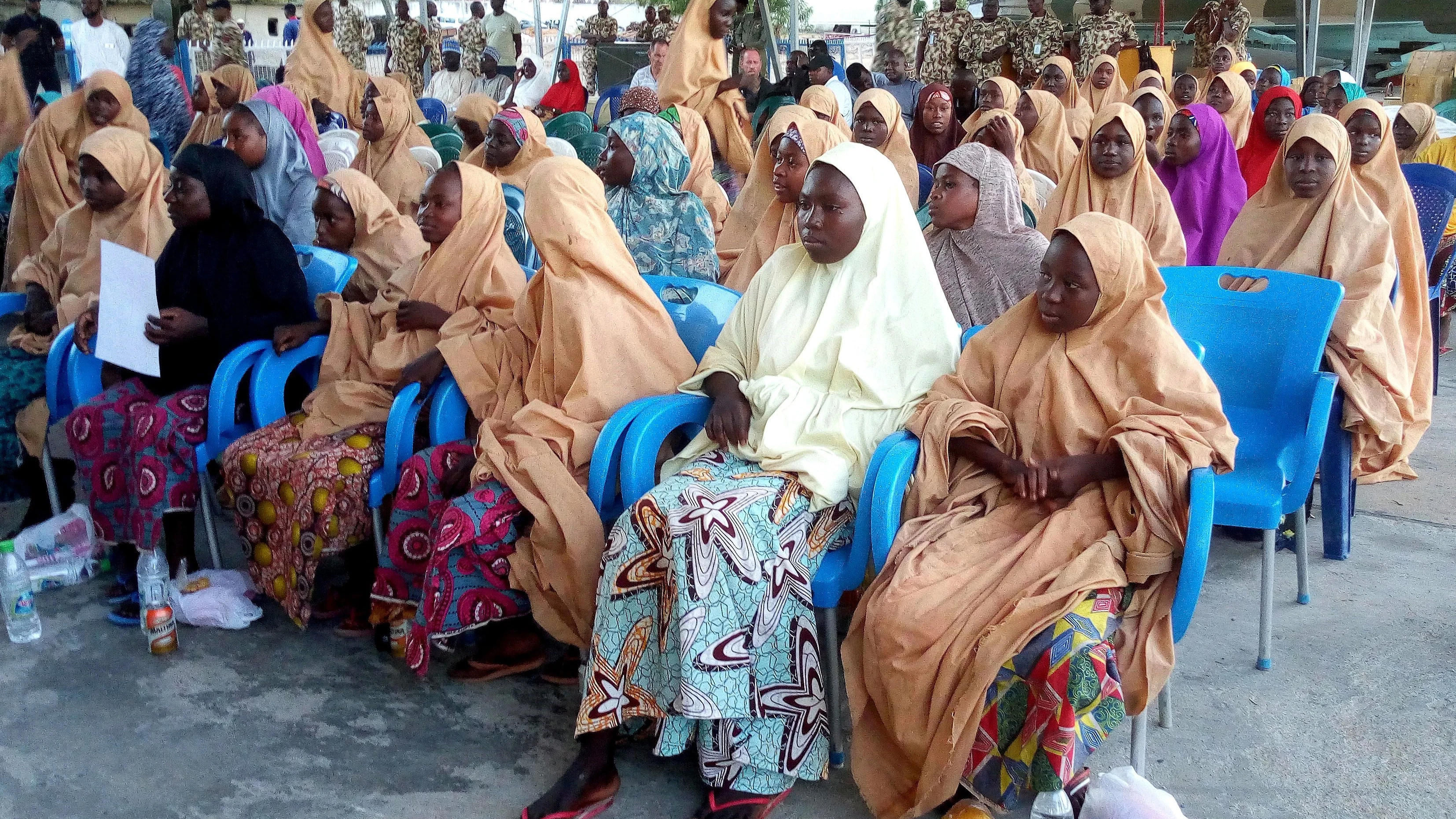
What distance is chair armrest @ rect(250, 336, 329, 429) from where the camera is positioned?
343cm

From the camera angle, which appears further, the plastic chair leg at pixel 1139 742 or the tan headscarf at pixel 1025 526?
the plastic chair leg at pixel 1139 742

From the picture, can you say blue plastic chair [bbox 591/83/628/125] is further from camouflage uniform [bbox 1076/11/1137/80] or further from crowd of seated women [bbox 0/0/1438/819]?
→ crowd of seated women [bbox 0/0/1438/819]

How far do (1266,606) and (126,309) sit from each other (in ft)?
11.3

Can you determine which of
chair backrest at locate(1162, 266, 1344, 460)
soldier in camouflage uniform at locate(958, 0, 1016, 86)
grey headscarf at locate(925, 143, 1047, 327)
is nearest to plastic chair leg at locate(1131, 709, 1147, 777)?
chair backrest at locate(1162, 266, 1344, 460)

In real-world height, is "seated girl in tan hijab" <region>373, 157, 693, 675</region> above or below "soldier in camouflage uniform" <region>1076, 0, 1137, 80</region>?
below

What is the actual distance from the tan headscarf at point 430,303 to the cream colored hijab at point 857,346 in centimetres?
98

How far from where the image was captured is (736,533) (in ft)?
7.42

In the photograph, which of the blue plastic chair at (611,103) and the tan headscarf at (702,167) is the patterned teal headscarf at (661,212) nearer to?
the tan headscarf at (702,167)

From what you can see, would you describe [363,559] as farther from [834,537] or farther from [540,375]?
[834,537]

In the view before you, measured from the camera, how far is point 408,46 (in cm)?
1166

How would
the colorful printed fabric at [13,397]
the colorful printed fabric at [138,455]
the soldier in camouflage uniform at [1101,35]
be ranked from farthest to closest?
the soldier in camouflage uniform at [1101,35] → the colorful printed fabric at [13,397] → the colorful printed fabric at [138,455]

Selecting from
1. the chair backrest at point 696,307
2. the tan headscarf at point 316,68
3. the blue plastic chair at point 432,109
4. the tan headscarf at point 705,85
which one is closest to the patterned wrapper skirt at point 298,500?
the chair backrest at point 696,307

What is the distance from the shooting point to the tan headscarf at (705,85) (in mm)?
6844

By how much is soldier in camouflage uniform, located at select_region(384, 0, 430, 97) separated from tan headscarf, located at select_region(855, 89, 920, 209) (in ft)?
24.8
